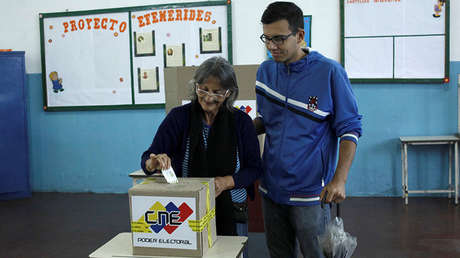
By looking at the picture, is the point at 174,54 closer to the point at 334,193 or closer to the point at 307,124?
the point at 307,124

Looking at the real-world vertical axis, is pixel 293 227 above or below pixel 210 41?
below

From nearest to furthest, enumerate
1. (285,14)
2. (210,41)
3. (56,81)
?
(285,14) < (210,41) < (56,81)

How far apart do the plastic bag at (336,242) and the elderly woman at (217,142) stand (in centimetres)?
35

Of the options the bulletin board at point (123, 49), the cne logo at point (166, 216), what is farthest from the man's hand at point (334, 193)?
the bulletin board at point (123, 49)

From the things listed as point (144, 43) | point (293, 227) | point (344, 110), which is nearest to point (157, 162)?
point (293, 227)

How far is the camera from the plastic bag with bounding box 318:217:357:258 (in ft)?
4.43

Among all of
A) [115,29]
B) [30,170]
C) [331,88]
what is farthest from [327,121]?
[30,170]

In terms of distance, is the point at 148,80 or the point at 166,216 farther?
the point at 148,80

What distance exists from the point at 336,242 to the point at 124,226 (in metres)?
2.59

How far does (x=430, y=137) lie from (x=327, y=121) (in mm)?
2945

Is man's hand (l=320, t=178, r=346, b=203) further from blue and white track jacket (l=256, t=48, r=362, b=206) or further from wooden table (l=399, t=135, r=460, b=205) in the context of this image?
wooden table (l=399, t=135, r=460, b=205)

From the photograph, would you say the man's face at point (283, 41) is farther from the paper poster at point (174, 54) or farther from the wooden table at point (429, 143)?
the paper poster at point (174, 54)

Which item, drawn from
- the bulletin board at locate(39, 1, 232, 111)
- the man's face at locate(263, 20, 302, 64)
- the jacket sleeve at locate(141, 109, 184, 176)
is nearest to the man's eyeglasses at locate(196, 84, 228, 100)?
the jacket sleeve at locate(141, 109, 184, 176)

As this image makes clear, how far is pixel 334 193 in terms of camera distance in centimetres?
138
